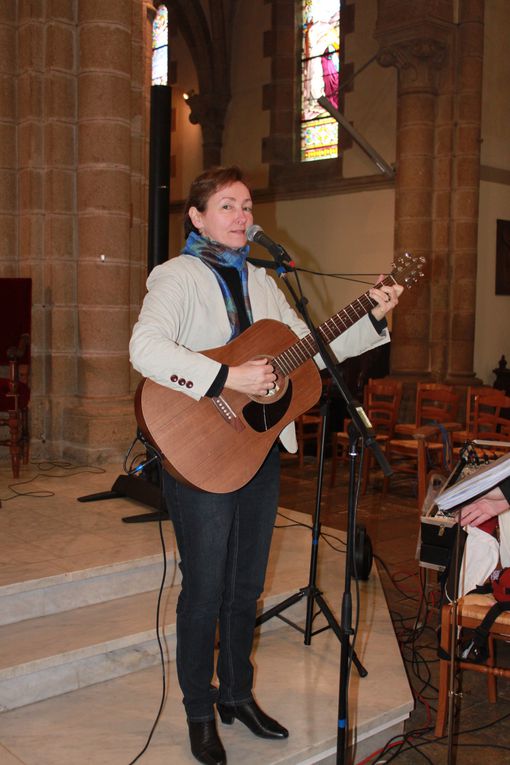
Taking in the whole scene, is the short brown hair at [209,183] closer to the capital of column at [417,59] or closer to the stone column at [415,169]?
the stone column at [415,169]

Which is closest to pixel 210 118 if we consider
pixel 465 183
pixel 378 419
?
pixel 465 183

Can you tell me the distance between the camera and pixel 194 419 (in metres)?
2.19

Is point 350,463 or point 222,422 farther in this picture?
point 222,422

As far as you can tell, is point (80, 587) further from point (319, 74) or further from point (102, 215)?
point (319, 74)

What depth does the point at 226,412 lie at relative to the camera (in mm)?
2203

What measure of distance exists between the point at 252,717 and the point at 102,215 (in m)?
3.63

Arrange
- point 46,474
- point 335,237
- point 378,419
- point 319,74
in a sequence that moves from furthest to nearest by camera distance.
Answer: point 319,74 < point 335,237 < point 378,419 < point 46,474

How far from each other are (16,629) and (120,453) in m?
2.33

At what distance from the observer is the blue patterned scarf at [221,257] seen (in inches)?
87.3

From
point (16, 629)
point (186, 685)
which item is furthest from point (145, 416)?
point (16, 629)

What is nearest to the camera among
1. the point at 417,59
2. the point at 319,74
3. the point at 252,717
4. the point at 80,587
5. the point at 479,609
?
the point at 252,717

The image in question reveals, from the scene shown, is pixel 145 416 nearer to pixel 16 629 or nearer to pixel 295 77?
pixel 16 629

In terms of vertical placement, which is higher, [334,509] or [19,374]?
[19,374]

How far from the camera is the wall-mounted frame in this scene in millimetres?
9898
